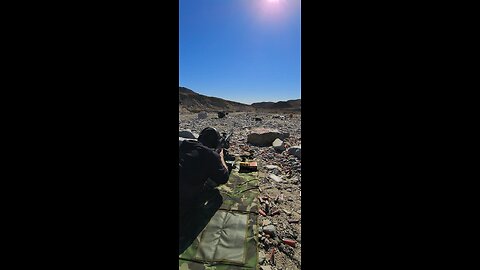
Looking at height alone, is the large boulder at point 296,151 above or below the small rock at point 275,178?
above

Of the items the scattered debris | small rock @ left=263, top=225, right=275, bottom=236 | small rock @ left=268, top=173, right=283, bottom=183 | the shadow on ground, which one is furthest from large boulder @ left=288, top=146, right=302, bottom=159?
the scattered debris

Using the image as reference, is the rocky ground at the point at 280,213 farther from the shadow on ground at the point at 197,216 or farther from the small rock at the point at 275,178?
the shadow on ground at the point at 197,216

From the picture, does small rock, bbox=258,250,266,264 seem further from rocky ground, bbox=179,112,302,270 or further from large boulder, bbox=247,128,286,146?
large boulder, bbox=247,128,286,146

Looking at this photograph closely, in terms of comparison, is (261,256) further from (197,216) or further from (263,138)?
(263,138)

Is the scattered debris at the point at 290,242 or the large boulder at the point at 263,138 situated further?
the large boulder at the point at 263,138

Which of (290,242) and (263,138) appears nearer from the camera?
(290,242)

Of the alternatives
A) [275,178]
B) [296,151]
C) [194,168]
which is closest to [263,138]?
[296,151]

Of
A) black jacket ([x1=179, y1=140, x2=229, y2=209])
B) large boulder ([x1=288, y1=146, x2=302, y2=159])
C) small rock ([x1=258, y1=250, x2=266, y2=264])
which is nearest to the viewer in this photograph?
small rock ([x1=258, y1=250, x2=266, y2=264])

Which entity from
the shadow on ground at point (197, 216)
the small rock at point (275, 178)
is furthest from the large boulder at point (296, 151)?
the shadow on ground at point (197, 216)
